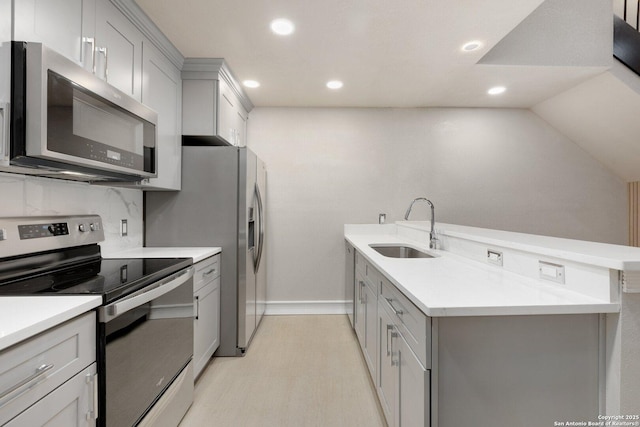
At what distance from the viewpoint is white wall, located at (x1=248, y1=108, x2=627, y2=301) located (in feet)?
12.0

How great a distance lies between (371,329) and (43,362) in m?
1.68

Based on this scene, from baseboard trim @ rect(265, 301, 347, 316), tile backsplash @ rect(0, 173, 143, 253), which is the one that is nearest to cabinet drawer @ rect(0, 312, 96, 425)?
tile backsplash @ rect(0, 173, 143, 253)

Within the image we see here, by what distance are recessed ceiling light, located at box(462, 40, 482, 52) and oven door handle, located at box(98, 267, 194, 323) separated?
8.06 feet

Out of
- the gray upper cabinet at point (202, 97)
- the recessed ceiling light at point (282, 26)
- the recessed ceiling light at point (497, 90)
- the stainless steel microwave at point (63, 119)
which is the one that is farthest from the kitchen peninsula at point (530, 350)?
the recessed ceiling light at point (497, 90)

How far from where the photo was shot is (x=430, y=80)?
293cm

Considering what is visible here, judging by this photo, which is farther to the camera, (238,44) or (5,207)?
(238,44)

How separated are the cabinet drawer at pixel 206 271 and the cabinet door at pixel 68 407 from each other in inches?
39.1

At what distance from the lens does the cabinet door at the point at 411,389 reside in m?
1.03

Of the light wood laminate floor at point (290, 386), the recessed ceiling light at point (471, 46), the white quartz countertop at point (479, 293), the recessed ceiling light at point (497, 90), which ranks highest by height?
the recessed ceiling light at point (497, 90)

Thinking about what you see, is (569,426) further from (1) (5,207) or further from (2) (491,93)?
(2) (491,93)

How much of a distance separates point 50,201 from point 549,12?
3.78 metres

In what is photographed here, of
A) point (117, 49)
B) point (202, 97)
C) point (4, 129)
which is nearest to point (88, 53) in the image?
point (117, 49)

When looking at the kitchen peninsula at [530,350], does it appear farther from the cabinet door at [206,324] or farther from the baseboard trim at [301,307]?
the baseboard trim at [301,307]

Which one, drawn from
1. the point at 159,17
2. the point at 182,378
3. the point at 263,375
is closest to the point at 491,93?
the point at 159,17
